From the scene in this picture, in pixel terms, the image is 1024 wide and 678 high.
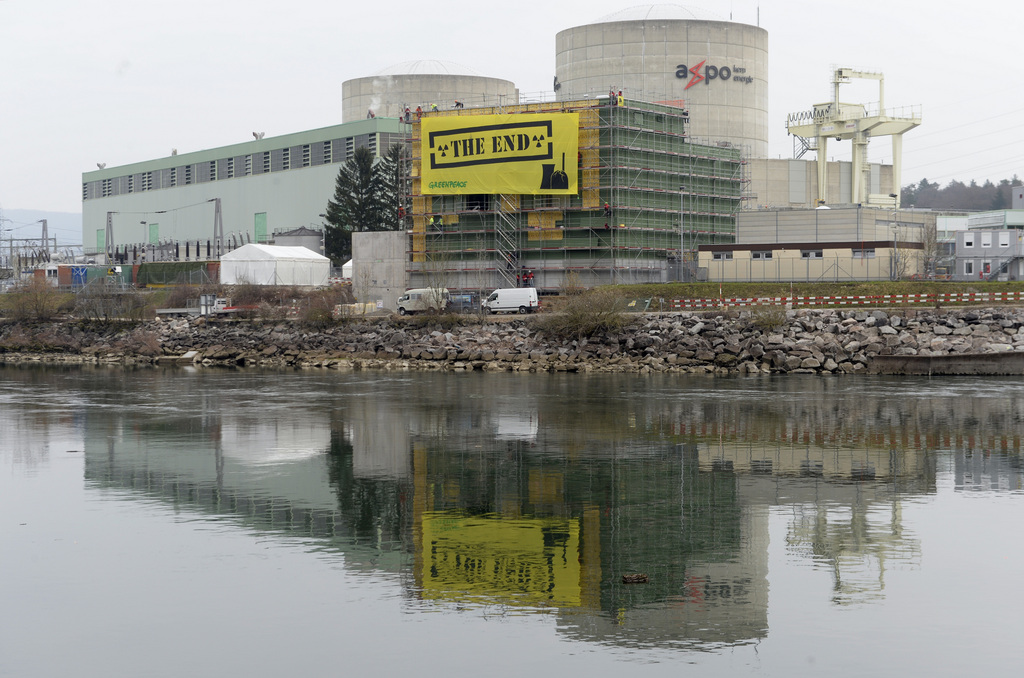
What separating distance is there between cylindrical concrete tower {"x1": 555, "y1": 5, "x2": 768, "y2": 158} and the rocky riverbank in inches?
1611

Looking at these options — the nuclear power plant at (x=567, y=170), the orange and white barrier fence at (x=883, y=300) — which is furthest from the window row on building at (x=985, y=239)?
the orange and white barrier fence at (x=883, y=300)

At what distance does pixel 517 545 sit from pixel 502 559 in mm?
1019

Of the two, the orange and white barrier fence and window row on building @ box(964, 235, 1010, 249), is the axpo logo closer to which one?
window row on building @ box(964, 235, 1010, 249)

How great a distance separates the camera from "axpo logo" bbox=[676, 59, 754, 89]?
10319 cm

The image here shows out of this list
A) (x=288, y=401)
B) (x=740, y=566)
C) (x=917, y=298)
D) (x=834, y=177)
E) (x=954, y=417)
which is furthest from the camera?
(x=834, y=177)

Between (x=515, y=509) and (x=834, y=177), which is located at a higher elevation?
(x=834, y=177)

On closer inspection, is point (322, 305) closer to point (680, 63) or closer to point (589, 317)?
point (589, 317)

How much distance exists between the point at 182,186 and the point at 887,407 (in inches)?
4397

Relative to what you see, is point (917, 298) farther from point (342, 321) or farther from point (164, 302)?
point (164, 302)

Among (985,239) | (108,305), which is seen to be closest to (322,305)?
(108,305)

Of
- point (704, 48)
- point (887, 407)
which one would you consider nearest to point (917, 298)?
point (887, 407)

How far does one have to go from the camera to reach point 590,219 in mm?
80375

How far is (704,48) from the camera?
10356 centimetres

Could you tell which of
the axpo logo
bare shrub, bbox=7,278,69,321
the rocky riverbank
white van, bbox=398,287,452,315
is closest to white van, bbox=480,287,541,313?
white van, bbox=398,287,452,315
